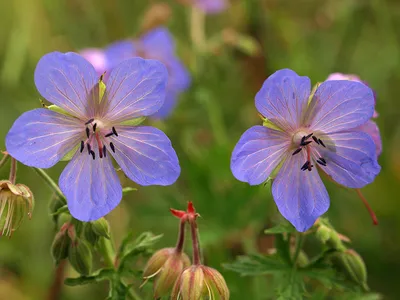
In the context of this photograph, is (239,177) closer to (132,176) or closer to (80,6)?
(132,176)

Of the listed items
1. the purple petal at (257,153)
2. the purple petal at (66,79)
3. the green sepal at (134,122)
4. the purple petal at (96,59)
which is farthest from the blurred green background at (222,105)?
the purple petal at (66,79)

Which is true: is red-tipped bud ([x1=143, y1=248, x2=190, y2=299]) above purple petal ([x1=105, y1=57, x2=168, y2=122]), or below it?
below

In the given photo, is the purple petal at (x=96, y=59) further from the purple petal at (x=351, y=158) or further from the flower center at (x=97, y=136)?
the purple petal at (x=351, y=158)

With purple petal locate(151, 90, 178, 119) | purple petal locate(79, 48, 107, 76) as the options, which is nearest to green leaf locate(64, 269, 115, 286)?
purple petal locate(151, 90, 178, 119)

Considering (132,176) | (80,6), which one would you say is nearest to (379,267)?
(132,176)

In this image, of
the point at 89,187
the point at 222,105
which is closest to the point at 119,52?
the point at 222,105

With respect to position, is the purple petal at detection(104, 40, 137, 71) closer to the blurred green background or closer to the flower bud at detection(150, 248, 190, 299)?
the blurred green background

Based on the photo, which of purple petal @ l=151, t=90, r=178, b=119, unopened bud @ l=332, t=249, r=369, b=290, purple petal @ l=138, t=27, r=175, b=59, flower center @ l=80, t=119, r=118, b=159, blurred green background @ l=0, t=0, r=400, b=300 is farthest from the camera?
purple petal @ l=138, t=27, r=175, b=59
